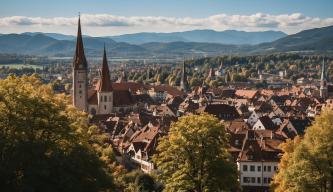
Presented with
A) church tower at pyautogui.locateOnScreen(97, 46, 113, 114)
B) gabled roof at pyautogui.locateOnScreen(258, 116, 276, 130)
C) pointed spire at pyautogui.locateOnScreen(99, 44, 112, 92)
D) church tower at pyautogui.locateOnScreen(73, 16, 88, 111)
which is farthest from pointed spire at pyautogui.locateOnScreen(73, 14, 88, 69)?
gabled roof at pyautogui.locateOnScreen(258, 116, 276, 130)

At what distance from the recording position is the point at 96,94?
368 feet

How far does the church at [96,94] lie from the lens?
103125 millimetres

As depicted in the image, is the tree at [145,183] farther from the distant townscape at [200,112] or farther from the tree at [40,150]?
the tree at [40,150]

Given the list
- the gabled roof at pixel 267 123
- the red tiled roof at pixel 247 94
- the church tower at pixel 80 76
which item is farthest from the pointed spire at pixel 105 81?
the red tiled roof at pixel 247 94

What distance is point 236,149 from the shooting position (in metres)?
63.3

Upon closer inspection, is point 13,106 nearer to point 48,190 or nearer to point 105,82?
point 48,190

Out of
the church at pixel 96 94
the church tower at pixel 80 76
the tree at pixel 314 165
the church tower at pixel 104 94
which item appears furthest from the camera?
the church tower at pixel 104 94

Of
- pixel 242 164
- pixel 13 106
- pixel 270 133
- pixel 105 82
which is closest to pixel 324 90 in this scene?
pixel 105 82

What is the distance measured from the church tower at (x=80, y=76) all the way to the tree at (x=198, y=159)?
209 ft

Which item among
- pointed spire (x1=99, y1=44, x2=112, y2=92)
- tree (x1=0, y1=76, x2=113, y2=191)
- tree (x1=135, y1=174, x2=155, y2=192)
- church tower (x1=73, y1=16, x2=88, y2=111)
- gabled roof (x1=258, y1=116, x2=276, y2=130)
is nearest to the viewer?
tree (x1=0, y1=76, x2=113, y2=191)

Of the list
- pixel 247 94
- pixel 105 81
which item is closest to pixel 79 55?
pixel 105 81

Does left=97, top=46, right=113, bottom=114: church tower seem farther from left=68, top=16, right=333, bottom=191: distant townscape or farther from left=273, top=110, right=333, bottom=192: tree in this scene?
left=273, top=110, right=333, bottom=192: tree

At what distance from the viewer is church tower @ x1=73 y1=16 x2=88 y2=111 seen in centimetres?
10212

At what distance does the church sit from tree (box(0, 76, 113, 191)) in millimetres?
69771
